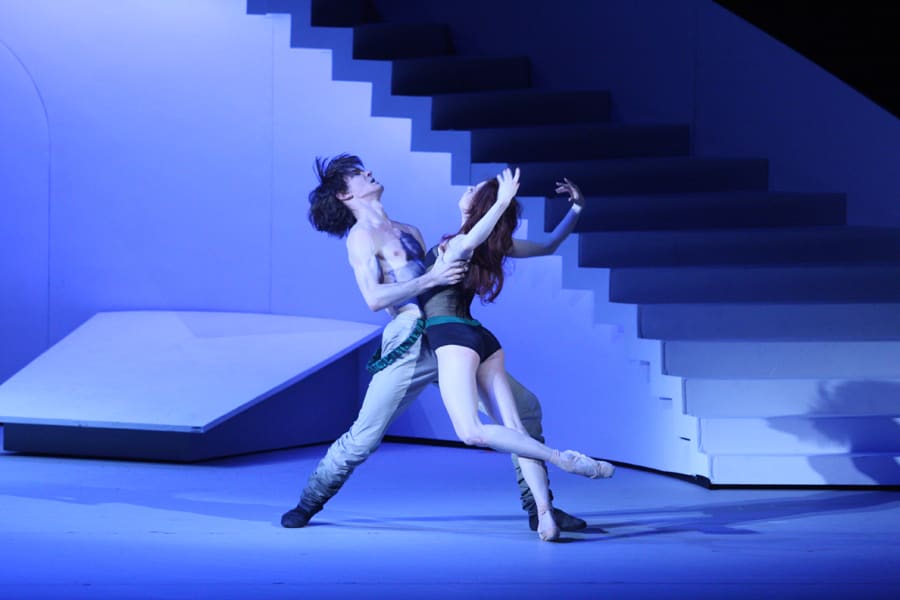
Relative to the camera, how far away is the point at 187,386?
6.66m

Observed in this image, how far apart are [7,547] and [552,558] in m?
1.81

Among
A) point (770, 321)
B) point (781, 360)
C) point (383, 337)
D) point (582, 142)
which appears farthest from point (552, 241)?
point (582, 142)

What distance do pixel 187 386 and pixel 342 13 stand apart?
2629 millimetres

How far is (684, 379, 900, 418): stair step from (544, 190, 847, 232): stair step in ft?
4.47

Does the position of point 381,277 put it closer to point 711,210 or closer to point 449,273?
point 449,273

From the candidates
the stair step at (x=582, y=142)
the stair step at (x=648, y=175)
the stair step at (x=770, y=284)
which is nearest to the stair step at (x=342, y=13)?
the stair step at (x=582, y=142)

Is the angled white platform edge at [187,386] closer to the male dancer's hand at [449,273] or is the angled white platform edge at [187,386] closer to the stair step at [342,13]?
the stair step at [342,13]

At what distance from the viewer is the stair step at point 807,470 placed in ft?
18.3

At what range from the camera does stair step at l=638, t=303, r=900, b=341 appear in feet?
19.4

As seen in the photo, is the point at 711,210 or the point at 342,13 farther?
the point at 342,13

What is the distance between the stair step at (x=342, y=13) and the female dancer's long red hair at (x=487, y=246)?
10.3ft

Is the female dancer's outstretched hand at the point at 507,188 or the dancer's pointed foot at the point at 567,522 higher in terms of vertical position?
the female dancer's outstretched hand at the point at 507,188

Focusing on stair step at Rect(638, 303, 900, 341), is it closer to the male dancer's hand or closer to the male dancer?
the male dancer

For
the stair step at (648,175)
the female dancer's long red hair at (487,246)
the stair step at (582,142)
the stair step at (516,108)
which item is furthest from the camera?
the stair step at (516,108)
